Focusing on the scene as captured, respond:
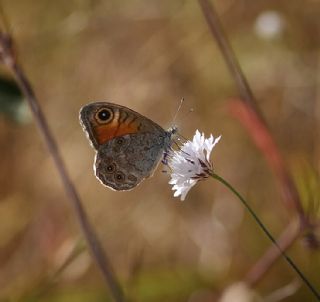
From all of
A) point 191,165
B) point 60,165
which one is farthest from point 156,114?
point 191,165

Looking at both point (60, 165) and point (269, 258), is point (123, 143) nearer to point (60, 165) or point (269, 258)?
point (60, 165)

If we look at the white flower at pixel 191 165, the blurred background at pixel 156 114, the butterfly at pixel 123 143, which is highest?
the blurred background at pixel 156 114

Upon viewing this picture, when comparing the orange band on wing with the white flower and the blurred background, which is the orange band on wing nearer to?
the white flower

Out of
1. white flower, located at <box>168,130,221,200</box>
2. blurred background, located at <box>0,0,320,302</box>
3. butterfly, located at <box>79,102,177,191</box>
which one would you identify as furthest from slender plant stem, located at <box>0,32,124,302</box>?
blurred background, located at <box>0,0,320,302</box>

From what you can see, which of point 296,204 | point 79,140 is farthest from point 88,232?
point 79,140

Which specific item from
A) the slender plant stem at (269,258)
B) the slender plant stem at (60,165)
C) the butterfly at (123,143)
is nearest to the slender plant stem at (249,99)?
the slender plant stem at (269,258)

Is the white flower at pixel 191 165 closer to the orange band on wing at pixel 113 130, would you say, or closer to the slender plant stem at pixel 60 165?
the orange band on wing at pixel 113 130

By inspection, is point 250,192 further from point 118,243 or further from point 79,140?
point 79,140
